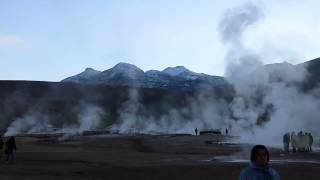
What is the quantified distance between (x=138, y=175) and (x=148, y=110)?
11546 centimetres

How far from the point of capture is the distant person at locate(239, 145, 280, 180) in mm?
7434

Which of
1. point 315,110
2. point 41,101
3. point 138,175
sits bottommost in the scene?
point 138,175

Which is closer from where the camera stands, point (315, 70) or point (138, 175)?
Answer: point (138, 175)

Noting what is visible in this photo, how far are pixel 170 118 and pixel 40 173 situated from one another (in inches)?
3861

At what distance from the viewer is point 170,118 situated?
12269cm

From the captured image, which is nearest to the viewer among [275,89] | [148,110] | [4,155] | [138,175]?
[138,175]

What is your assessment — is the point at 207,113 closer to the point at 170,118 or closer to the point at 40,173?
the point at 170,118

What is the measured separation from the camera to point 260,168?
7.48m

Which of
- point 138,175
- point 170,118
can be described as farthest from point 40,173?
point 170,118

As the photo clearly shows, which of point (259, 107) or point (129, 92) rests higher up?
point (129, 92)

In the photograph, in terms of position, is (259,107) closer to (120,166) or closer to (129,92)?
(120,166)

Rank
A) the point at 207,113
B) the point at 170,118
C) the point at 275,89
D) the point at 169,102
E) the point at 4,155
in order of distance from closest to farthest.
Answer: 1. the point at 4,155
2. the point at 275,89
3. the point at 207,113
4. the point at 170,118
5. the point at 169,102

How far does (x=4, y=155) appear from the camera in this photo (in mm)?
36531

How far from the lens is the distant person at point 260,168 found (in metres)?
7.43
